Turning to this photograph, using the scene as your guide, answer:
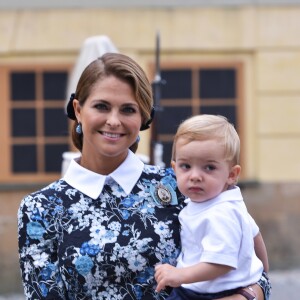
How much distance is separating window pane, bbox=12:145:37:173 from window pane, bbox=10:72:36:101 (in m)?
0.49

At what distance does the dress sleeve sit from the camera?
277cm

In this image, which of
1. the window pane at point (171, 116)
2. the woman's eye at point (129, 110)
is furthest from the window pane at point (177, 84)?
the woman's eye at point (129, 110)

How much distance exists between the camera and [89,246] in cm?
277

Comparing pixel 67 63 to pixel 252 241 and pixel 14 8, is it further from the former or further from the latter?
pixel 252 241

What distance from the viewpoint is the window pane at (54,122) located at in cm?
960

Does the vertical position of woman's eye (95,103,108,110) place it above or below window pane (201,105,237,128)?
above

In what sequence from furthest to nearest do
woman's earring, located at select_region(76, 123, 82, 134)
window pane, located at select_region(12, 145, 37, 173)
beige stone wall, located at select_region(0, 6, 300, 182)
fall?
window pane, located at select_region(12, 145, 37, 173), beige stone wall, located at select_region(0, 6, 300, 182), woman's earring, located at select_region(76, 123, 82, 134)

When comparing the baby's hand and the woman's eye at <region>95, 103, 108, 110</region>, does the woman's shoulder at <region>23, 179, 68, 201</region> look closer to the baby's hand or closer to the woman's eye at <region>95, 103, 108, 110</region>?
the woman's eye at <region>95, 103, 108, 110</region>

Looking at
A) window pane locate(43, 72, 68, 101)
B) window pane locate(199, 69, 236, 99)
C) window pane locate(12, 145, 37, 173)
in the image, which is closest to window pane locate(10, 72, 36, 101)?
window pane locate(43, 72, 68, 101)

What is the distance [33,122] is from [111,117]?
6.98 metres

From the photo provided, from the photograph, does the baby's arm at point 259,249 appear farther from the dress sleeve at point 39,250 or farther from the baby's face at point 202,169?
the dress sleeve at point 39,250

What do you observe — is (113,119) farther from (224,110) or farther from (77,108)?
(224,110)

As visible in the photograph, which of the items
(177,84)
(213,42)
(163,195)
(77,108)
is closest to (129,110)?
(77,108)

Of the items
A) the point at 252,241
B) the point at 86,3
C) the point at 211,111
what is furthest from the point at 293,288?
the point at 252,241
